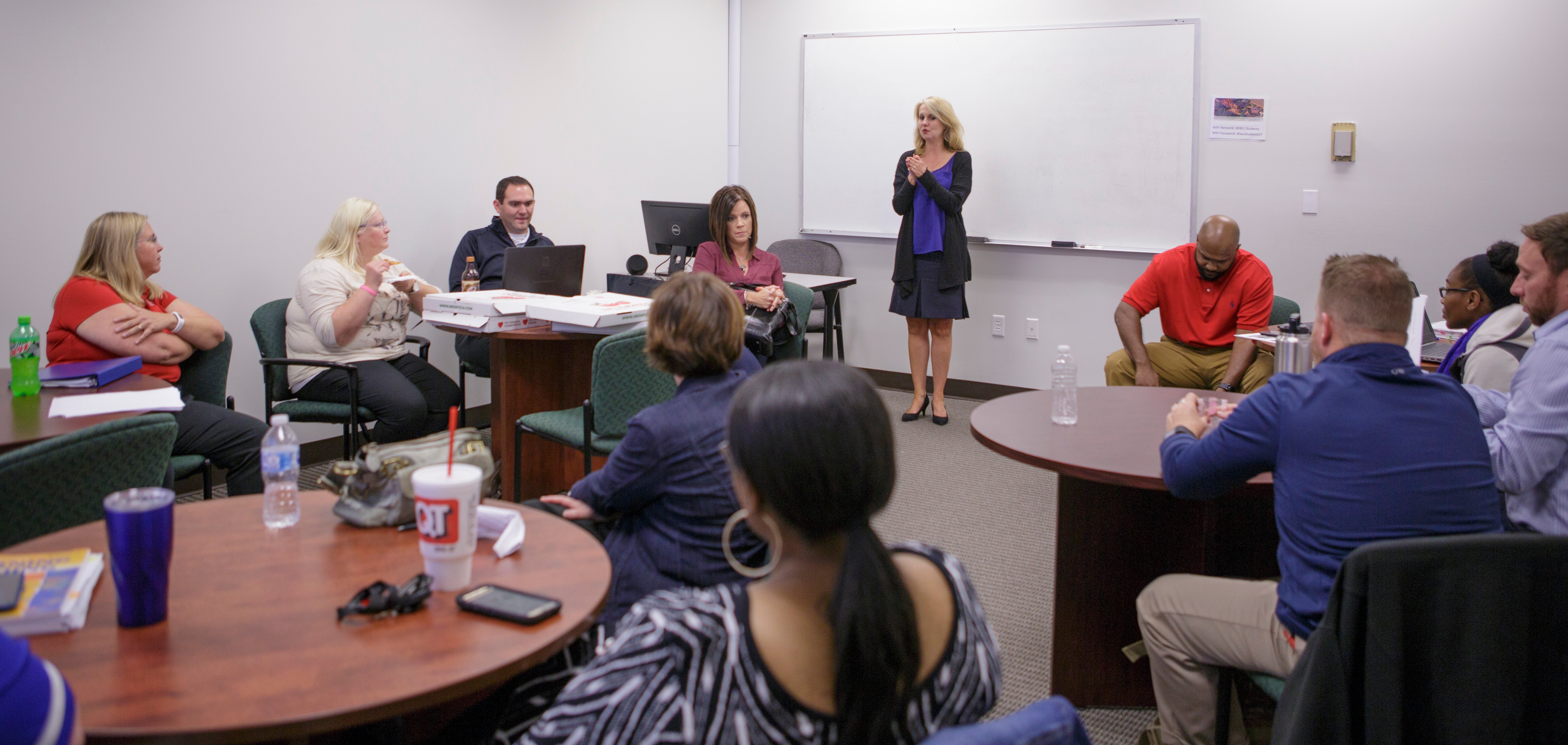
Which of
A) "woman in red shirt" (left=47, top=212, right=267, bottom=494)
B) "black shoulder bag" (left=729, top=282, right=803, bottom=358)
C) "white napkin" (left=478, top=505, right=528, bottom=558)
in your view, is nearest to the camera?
"white napkin" (left=478, top=505, right=528, bottom=558)

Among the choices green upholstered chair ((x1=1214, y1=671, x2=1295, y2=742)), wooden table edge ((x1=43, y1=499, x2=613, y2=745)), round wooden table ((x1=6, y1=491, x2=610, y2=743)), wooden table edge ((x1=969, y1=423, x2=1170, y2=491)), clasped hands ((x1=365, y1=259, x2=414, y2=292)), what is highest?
clasped hands ((x1=365, y1=259, x2=414, y2=292))

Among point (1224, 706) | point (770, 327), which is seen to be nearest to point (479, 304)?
point (770, 327)

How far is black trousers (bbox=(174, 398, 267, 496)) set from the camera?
3.08m

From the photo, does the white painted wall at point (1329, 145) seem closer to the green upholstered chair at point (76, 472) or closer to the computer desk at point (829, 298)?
the computer desk at point (829, 298)

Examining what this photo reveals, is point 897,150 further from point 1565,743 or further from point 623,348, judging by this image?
point 1565,743

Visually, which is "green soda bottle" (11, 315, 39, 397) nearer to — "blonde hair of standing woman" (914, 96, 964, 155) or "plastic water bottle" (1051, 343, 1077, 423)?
"plastic water bottle" (1051, 343, 1077, 423)

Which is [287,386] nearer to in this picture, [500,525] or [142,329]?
[142,329]

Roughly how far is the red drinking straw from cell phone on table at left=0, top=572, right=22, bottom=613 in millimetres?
537

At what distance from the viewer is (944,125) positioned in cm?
519

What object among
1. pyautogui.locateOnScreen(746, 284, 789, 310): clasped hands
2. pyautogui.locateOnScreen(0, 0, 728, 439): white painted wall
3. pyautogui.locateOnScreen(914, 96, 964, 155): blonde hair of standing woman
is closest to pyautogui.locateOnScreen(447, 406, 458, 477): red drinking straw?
pyautogui.locateOnScreen(746, 284, 789, 310): clasped hands

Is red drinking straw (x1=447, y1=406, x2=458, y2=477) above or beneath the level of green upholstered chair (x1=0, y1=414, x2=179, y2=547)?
→ above

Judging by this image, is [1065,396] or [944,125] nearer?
[1065,396]

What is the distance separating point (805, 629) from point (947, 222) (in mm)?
4473

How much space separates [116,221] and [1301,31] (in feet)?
16.6
